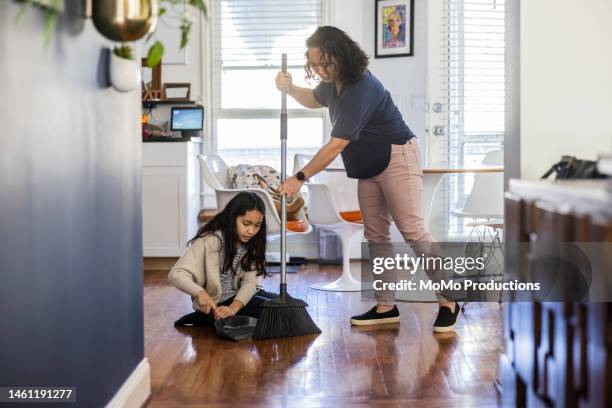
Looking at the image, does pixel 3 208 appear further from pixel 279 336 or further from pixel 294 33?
pixel 294 33

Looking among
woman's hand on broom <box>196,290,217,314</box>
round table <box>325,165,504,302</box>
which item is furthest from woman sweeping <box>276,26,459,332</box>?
round table <box>325,165,504,302</box>

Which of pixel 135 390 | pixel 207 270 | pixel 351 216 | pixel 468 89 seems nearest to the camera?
pixel 135 390

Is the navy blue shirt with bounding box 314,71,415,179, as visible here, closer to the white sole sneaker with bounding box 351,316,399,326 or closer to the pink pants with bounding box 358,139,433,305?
the pink pants with bounding box 358,139,433,305

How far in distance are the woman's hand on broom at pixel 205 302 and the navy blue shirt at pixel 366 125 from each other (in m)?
0.86

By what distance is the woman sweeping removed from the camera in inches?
126

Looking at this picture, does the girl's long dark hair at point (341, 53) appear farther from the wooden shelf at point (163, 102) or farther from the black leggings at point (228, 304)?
the wooden shelf at point (163, 102)

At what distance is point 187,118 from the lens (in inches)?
227

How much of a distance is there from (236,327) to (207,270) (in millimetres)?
292

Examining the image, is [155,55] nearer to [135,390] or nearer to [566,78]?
[135,390]

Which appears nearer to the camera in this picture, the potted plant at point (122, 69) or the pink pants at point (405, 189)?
the potted plant at point (122, 69)

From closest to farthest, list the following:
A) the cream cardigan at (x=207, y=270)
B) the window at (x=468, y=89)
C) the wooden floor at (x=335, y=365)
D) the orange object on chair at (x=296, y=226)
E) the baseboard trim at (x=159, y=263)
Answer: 1. the wooden floor at (x=335, y=365)
2. the cream cardigan at (x=207, y=270)
3. the orange object on chair at (x=296, y=226)
4. the window at (x=468, y=89)
5. the baseboard trim at (x=159, y=263)

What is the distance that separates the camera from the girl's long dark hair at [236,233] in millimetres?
3355

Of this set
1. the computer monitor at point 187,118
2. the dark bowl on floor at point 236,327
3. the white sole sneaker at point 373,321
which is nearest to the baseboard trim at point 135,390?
the dark bowl on floor at point 236,327

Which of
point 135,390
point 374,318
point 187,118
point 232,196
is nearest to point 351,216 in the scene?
point 232,196
